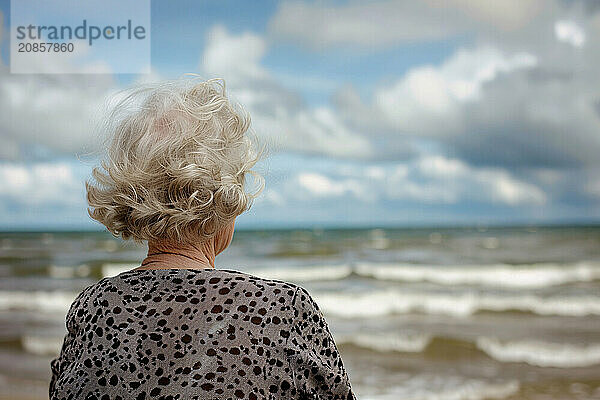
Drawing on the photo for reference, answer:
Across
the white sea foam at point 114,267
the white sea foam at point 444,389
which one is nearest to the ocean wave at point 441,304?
the white sea foam at point 444,389

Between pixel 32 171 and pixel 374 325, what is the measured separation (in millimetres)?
4013

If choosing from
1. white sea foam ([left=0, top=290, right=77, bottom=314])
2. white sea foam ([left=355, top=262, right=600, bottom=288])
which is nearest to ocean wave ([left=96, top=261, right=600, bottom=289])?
white sea foam ([left=355, top=262, right=600, bottom=288])

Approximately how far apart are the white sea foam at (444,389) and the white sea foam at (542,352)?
57 centimetres

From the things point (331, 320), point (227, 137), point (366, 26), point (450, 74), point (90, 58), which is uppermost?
point (366, 26)

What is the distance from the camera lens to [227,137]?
1049mm

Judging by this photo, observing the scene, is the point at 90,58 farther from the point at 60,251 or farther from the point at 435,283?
the point at 60,251

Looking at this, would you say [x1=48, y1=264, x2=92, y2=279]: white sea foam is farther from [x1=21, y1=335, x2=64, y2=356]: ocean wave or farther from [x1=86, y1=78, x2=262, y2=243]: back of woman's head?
[x1=86, y1=78, x2=262, y2=243]: back of woman's head

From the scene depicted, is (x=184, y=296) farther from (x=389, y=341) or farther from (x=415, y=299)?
(x=415, y=299)

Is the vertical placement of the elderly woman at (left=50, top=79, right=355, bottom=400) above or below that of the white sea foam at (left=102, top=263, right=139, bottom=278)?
above

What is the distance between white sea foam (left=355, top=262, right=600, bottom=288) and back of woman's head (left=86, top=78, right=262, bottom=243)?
6186 mm

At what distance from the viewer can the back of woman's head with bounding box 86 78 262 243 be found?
1.01 meters

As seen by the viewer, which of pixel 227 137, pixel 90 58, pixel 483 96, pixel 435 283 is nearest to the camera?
pixel 227 137

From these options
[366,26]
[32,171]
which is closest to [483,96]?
[366,26]

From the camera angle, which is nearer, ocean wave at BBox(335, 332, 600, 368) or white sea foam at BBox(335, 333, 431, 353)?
ocean wave at BBox(335, 332, 600, 368)
